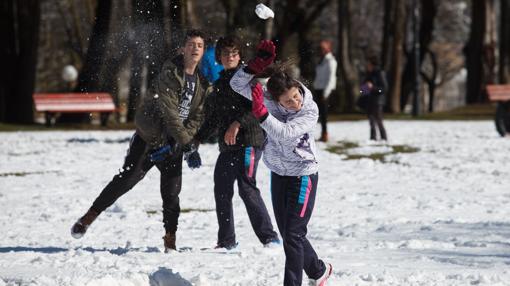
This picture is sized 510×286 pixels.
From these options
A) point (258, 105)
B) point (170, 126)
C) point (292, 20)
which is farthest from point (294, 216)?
point (292, 20)

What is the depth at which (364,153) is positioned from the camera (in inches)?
693

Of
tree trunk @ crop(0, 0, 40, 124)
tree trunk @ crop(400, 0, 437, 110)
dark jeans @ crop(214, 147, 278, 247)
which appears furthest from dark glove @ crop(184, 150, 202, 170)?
tree trunk @ crop(400, 0, 437, 110)

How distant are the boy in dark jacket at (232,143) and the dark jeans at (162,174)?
301 millimetres

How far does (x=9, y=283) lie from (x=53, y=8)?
45.7 m

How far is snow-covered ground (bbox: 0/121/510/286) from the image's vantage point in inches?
274

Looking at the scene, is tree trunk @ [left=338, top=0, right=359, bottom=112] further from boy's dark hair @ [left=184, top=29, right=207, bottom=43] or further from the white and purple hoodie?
the white and purple hoodie

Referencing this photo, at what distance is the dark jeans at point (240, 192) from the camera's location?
26.4ft

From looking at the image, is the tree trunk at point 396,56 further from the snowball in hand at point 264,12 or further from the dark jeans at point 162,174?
the snowball in hand at point 264,12

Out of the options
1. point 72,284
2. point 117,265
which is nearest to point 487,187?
point 117,265

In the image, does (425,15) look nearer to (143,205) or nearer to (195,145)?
(143,205)

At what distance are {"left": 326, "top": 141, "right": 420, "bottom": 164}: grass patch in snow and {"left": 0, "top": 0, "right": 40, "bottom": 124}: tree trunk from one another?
12.1 m

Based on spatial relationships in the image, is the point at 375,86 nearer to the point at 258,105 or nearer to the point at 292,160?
the point at 292,160

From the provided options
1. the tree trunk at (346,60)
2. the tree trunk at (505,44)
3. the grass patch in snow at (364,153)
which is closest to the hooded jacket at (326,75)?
the grass patch in snow at (364,153)

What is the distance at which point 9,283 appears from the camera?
6.48 m
